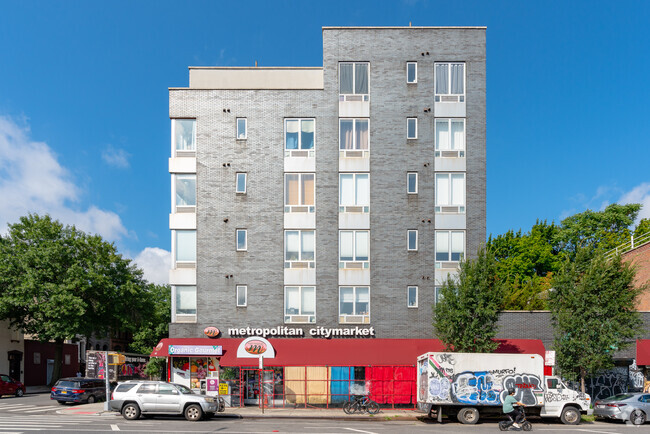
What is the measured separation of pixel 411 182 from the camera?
3105 centimetres

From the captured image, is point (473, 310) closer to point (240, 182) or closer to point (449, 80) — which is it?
point (449, 80)

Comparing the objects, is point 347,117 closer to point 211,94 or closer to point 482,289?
point 211,94

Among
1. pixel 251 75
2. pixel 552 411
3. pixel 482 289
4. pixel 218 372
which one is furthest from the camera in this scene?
pixel 251 75

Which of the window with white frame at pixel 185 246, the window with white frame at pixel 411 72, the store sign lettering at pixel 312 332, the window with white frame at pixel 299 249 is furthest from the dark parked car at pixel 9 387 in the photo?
the window with white frame at pixel 411 72

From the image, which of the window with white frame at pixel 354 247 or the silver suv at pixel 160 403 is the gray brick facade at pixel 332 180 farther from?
the silver suv at pixel 160 403

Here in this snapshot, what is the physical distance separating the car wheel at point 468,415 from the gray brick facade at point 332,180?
22.4 feet

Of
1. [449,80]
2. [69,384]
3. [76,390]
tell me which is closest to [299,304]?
[76,390]

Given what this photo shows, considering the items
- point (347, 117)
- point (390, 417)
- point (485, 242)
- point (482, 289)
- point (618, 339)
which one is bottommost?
point (390, 417)

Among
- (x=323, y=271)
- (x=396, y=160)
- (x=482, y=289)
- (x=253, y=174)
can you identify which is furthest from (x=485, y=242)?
(x=253, y=174)

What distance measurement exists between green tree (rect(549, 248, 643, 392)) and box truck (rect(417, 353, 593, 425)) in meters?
3.83

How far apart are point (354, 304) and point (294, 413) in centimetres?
706

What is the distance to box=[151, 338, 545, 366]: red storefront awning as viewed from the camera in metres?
28.2

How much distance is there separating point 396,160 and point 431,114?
3407 mm

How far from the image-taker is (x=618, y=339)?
26234 mm
